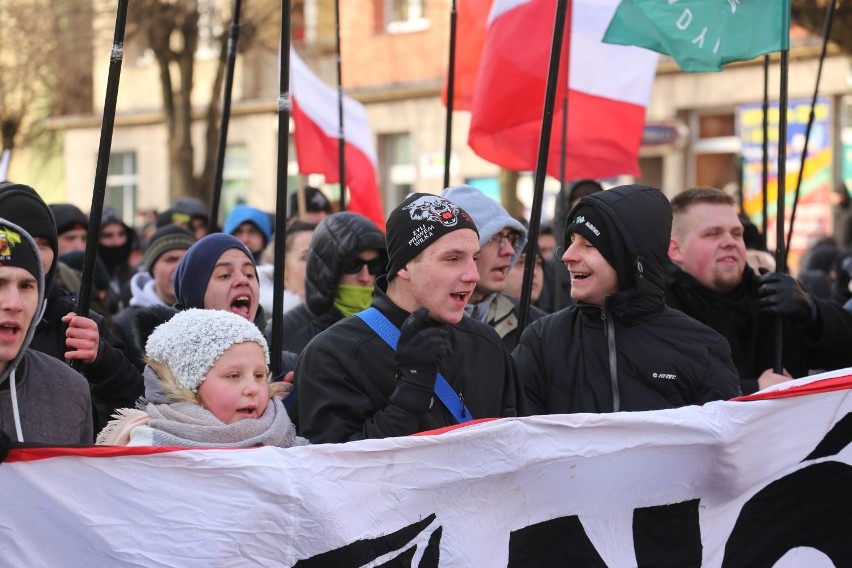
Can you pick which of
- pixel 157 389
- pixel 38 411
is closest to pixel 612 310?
pixel 157 389

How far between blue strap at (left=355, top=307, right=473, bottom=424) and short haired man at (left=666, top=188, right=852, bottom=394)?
1.65 meters

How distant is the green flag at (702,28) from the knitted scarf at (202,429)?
2386mm

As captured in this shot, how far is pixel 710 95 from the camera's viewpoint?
2097cm

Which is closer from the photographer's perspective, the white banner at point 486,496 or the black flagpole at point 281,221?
the white banner at point 486,496

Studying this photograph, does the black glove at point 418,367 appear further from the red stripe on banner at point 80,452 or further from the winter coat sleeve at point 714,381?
the winter coat sleeve at point 714,381

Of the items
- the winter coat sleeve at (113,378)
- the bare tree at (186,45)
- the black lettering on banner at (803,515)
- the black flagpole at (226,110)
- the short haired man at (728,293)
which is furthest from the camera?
the bare tree at (186,45)

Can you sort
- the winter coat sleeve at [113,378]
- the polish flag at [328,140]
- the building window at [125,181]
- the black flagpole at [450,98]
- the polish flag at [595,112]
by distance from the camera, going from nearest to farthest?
1. the winter coat sleeve at [113,378]
2. the black flagpole at [450,98]
3. the polish flag at [595,112]
4. the polish flag at [328,140]
5. the building window at [125,181]

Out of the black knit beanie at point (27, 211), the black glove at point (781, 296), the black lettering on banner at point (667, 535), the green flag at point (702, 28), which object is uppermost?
the green flag at point (702, 28)

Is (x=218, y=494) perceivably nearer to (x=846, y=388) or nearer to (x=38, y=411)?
(x=38, y=411)

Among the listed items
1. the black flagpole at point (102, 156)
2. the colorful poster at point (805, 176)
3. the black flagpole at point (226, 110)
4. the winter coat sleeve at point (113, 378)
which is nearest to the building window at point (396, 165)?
the colorful poster at point (805, 176)

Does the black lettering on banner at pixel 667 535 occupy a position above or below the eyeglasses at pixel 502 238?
below

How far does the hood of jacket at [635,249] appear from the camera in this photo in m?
4.06

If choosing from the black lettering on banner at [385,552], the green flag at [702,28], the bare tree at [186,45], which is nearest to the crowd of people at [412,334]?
the black lettering on banner at [385,552]

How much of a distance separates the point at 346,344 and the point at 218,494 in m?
0.66
